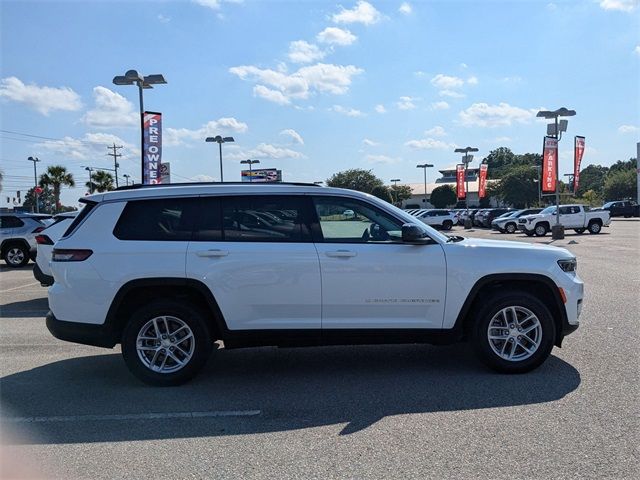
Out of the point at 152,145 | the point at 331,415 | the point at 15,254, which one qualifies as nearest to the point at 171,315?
the point at 331,415

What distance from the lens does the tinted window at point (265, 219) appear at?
540 cm

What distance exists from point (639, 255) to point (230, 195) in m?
16.3

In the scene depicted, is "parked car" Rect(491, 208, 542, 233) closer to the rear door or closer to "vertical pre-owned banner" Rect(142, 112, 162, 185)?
"vertical pre-owned banner" Rect(142, 112, 162, 185)

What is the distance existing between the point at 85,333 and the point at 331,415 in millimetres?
2521

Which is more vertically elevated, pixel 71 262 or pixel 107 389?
pixel 71 262

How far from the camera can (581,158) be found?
33438 millimetres

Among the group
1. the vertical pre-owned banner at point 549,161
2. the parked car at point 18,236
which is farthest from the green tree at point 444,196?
the parked car at point 18,236

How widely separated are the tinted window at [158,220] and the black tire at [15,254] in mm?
14071

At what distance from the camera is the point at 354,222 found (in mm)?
5566

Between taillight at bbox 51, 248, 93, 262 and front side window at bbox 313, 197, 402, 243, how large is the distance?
2.26 m

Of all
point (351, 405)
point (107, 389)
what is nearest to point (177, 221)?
point (107, 389)

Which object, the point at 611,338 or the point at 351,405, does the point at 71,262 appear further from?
the point at 611,338

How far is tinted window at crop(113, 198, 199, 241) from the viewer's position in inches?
212

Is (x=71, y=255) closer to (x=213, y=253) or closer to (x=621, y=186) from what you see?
(x=213, y=253)
